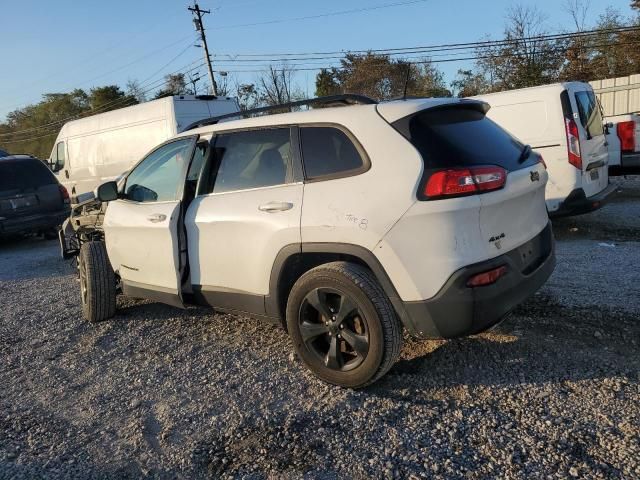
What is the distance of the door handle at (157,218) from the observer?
4097mm

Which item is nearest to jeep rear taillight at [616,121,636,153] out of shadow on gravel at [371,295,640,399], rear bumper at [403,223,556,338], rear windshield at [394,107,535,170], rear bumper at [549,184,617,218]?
rear bumper at [549,184,617,218]

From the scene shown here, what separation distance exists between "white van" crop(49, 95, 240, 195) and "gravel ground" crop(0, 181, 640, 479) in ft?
24.3

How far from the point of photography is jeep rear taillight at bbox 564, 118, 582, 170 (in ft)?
22.4

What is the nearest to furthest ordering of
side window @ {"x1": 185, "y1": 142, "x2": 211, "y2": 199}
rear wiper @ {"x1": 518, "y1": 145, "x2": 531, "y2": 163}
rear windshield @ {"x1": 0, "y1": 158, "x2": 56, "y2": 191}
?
1. rear wiper @ {"x1": 518, "y1": 145, "x2": 531, "y2": 163}
2. side window @ {"x1": 185, "y1": 142, "x2": 211, "y2": 199}
3. rear windshield @ {"x1": 0, "y1": 158, "x2": 56, "y2": 191}

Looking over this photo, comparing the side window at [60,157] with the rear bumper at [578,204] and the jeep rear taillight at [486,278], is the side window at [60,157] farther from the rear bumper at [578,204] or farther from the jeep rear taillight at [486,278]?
the jeep rear taillight at [486,278]

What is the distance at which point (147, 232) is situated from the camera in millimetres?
4305

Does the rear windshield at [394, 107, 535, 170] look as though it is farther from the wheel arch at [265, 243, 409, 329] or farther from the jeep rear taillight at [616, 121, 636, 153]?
the jeep rear taillight at [616, 121, 636, 153]

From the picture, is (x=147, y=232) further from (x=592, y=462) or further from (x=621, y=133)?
(x=621, y=133)

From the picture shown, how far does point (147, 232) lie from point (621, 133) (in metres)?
9.09

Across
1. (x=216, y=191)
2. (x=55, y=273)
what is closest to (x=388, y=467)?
(x=216, y=191)

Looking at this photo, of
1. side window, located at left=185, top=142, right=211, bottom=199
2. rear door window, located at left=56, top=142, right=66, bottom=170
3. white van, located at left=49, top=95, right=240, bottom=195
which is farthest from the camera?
rear door window, located at left=56, top=142, right=66, bottom=170

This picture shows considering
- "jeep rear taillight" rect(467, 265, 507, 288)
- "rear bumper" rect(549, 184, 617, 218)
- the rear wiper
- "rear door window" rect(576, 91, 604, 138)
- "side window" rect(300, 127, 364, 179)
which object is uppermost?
"side window" rect(300, 127, 364, 179)

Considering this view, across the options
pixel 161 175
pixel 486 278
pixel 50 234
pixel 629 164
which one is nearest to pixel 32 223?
pixel 50 234

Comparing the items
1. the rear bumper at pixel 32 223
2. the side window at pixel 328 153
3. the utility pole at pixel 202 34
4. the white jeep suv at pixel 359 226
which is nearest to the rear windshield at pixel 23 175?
the rear bumper at pixel 32 223
